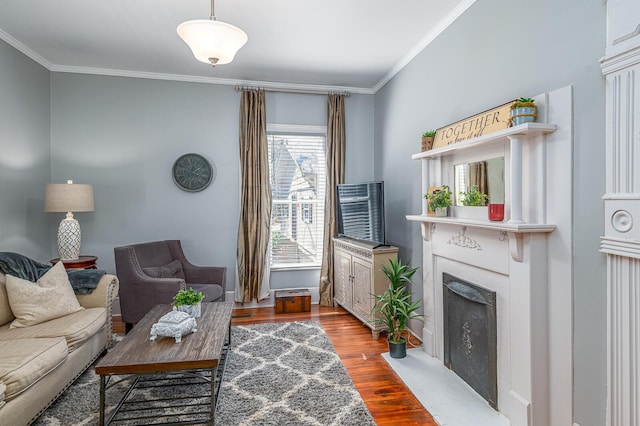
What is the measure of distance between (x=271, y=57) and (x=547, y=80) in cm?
281

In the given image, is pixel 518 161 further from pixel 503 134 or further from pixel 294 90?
pixel 294 90

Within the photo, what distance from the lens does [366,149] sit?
508cm

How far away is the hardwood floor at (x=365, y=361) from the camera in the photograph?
2.33m

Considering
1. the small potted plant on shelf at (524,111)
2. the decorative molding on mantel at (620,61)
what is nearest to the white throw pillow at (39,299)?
the small potted plant on shelf at (524,111)

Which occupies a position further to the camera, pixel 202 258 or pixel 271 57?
pixel 202 258

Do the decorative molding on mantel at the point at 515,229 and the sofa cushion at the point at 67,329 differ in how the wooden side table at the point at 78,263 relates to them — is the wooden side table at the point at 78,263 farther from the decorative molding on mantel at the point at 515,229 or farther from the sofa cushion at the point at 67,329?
the decorative molding on mantel at the point at 515,229

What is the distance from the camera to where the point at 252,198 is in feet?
15.3

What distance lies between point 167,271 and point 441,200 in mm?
3035

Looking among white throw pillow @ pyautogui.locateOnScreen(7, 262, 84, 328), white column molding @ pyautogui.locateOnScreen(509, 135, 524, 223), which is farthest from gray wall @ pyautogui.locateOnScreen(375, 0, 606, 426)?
white throw pillow @ pyautogui.locateOnScreen(7, 262, 84, 328)

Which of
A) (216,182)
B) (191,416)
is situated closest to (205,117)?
(216,182)

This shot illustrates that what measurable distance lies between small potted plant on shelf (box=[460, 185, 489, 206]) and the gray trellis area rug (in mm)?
1661

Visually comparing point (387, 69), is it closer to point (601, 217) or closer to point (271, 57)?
point (271, 57)

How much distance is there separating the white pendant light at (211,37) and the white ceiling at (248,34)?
0.81 meters

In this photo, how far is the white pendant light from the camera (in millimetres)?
2134
